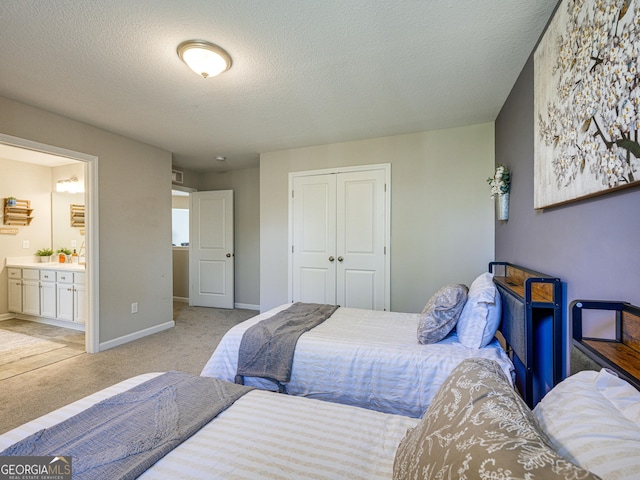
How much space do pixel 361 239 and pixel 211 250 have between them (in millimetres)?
3041

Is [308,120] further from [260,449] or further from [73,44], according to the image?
[260,449]

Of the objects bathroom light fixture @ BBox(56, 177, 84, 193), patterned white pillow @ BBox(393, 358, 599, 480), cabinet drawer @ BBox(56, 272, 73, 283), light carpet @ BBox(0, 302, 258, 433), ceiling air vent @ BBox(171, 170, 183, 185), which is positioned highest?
ceiling air vent @ BBox(171, 170, 183, 185)

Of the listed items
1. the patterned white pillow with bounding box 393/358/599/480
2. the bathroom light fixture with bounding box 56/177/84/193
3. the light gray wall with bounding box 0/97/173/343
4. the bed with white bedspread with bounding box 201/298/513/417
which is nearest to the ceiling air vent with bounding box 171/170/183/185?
the light gray wall with bounding box 0/97/173/343

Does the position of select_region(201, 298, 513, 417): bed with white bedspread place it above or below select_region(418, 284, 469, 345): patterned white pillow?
below

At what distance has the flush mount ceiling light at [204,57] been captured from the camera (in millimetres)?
1879

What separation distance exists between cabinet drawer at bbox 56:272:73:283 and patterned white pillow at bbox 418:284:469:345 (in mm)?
4617

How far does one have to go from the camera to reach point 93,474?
819 mm

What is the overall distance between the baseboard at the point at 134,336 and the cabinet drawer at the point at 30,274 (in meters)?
2.01

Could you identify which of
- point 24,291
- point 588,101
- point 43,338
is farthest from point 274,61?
point 24,291

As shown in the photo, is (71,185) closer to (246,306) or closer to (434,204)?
(246,306)

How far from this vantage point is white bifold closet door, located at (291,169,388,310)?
3707 mm

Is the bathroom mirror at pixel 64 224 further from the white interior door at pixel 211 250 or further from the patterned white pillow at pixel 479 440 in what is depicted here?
the patterned white pillow at pixel 479 440

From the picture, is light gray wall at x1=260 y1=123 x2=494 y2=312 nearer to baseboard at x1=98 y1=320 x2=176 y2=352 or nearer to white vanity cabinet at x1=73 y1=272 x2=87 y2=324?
baseboard at x1=98 y1=320 x2=176 y2=352

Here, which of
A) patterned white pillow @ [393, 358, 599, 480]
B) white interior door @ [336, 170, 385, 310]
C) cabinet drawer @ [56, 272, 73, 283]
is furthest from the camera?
cabinet drawer @ [56, 272, 73, 283]
